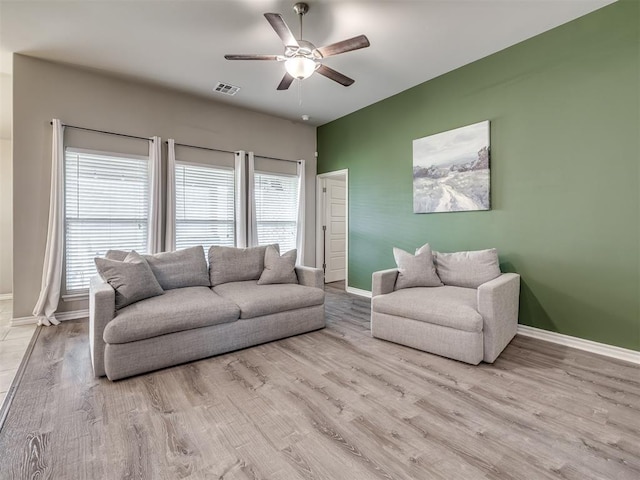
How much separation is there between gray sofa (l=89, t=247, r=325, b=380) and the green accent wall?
6.90 feet

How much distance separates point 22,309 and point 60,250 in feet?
2.47

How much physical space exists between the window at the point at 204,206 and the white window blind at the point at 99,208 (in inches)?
17.9

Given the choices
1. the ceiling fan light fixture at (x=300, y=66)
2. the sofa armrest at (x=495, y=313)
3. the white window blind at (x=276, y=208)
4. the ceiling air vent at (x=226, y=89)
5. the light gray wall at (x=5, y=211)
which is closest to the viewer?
the sofa armrest at (x=495, y=313)

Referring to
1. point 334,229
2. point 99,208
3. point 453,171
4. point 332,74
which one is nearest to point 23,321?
point 99,208

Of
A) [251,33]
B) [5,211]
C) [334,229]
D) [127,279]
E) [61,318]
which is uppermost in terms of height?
[251,33]

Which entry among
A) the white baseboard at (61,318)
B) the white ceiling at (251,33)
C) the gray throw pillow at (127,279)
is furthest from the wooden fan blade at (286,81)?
the white baseboard at (61,318)

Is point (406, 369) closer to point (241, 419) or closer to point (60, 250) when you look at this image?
point (241, 419)

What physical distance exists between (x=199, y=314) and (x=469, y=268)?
2.67m

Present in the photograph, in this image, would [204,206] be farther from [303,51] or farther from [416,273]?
[416,273]

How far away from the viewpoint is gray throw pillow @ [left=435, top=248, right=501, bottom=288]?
10.4 ft

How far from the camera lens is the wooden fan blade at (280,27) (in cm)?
216

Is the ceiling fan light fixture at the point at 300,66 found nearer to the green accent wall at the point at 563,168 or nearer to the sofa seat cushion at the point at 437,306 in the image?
the green accent wall at the point at 563,168

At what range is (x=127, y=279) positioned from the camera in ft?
8.63

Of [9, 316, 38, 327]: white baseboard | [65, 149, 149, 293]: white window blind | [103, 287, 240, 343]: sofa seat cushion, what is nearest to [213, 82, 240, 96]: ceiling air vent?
[65, 149, 149, 293]: white window blind
